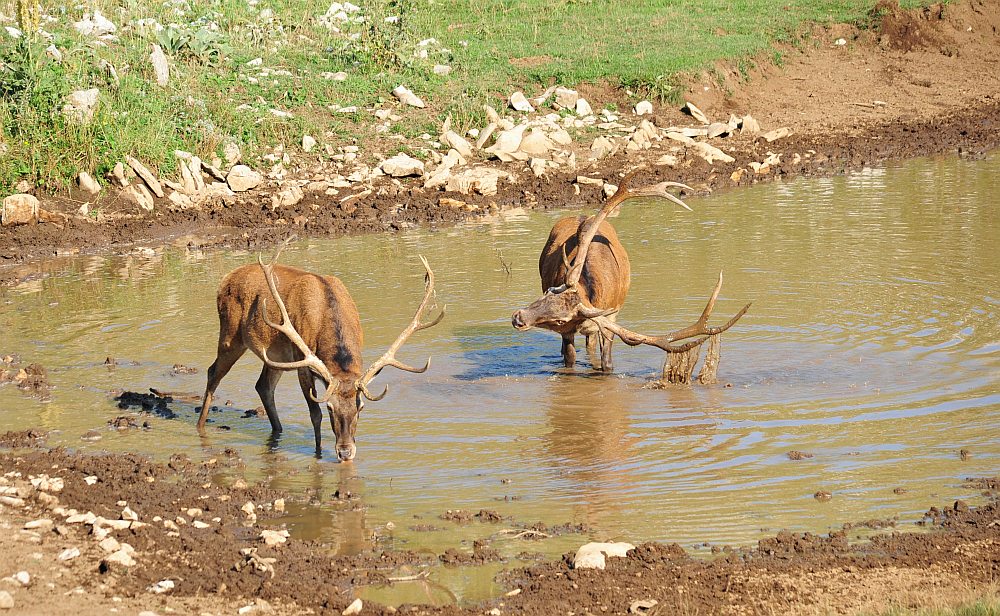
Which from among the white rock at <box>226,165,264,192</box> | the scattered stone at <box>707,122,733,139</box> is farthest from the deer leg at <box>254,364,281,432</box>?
the scattered stone at <box>707,122,733,139</box>

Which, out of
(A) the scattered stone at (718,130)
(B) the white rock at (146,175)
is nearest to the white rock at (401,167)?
(B) the white rock at (146,175)

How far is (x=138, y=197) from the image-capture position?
60.0 ft

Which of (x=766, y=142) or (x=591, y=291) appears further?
(x=766, y=142)

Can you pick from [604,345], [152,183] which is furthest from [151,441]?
[152,183]

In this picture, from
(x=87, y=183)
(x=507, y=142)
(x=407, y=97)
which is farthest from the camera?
(x=407, y=97)

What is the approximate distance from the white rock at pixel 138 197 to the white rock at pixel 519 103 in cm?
711

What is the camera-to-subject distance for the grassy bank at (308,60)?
18625mm

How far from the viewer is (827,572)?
21.4ft

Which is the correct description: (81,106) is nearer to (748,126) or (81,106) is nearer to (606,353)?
(606,353)

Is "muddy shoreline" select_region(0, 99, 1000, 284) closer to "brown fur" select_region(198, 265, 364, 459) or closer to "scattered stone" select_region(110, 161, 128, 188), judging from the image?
"scattered stone" select_region(110, 161, 128, 188)

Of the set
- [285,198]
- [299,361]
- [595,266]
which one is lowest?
[299,361]

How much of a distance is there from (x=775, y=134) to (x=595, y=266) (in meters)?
12.3

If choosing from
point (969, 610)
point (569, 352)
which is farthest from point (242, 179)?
point (969, 610)

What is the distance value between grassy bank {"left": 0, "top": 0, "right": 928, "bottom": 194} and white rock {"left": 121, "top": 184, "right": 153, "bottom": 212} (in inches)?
19.0
